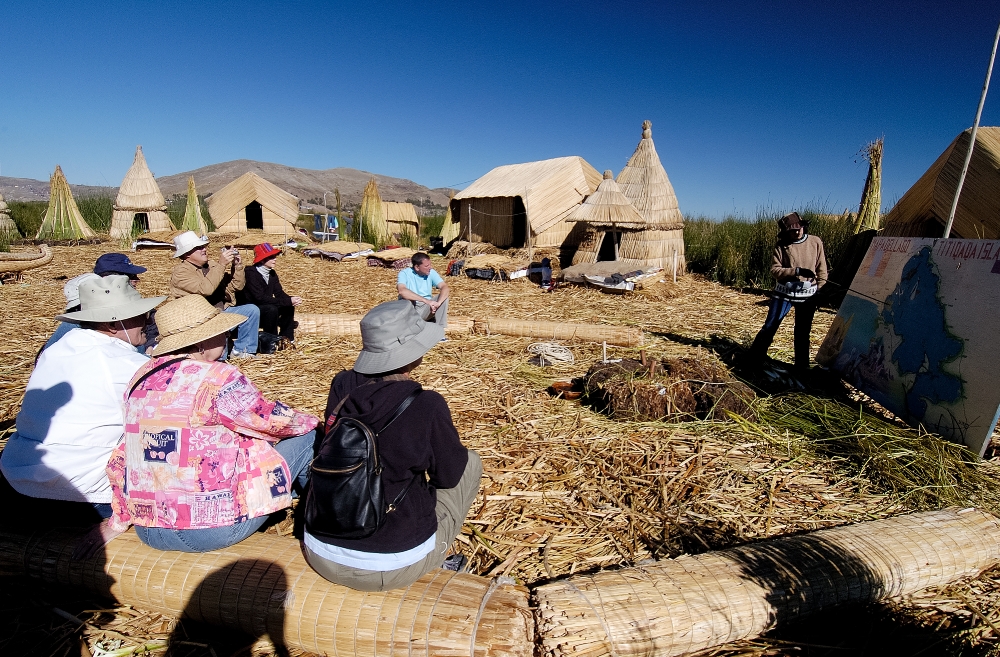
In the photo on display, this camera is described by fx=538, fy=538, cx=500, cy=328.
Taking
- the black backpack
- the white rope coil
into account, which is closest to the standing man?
the white rope coil

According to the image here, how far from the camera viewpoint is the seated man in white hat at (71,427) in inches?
86.7

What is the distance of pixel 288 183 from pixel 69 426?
76148 mm

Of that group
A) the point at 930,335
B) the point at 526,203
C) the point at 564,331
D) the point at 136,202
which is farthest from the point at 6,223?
the point at 930,335

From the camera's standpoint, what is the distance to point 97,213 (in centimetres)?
1977

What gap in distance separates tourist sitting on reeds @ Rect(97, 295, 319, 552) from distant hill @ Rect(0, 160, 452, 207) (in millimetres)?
65876

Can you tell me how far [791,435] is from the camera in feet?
12.2

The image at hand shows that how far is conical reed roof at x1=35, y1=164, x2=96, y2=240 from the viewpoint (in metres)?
17.2

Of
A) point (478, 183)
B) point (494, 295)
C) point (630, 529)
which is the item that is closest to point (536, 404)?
point (630, 529)

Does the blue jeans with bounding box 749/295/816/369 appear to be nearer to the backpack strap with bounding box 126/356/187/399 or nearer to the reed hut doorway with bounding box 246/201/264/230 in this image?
the backpack strap with bounding box 126/356/187/399

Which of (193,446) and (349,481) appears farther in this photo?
(193,446)

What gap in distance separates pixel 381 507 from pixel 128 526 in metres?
1.30

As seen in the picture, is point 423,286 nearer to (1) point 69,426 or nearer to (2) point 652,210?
(1) point 69,426

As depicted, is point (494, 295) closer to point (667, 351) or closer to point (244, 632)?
point (667, 351)

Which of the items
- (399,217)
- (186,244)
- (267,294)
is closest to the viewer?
(186,244)
